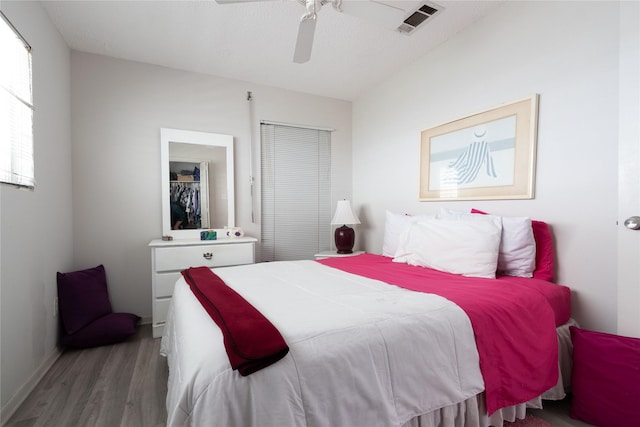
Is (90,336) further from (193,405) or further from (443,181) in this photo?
(443,181)

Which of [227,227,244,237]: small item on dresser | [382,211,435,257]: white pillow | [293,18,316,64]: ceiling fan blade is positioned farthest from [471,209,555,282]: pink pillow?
[227,227,244,237]: small item on dresser

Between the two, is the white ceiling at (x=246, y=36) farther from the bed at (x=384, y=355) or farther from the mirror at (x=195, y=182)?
the bed at (x=384, y=355)

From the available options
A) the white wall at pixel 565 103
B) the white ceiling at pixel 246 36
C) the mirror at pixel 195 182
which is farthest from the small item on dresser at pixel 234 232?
the white wall at pixel 565 103

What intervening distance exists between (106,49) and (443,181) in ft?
10.9

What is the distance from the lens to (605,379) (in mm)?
1392

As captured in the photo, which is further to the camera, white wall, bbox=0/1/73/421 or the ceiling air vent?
the ceiling air vent

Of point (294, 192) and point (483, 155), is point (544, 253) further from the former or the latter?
point (294, 192)

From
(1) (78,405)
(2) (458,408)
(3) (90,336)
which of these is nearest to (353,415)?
(2) (458,408)

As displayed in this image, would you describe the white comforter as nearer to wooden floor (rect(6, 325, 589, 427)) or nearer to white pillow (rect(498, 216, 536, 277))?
wooden floor (rect(6, 325, 589, 427))

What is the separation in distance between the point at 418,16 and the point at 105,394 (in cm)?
302

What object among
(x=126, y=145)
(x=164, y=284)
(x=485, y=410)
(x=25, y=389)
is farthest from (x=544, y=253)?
(x=126, y=145)

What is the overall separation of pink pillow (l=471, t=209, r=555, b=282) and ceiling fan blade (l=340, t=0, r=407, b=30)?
1.56 m

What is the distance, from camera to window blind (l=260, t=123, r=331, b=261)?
3520mm

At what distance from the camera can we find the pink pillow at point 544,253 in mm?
1828
